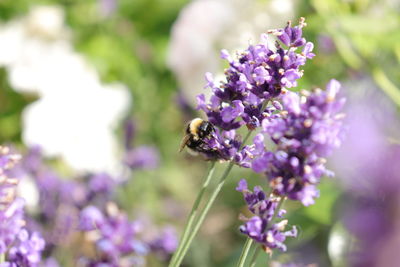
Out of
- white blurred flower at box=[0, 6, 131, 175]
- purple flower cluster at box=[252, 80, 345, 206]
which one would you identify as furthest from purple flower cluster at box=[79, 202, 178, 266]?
white blurred flower at box=[0, 6, 131, 175]

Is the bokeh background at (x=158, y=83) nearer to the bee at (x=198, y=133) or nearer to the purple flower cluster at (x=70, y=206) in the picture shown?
the purple flower cluster at (x=70, y=206)

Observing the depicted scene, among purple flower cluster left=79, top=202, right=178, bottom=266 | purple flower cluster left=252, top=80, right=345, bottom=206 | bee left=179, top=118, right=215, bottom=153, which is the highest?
bee left=179, top=118, right=215, bottom=153

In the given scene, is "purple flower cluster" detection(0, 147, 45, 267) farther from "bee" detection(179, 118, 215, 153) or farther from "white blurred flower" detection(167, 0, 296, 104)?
"white blurred flower" detection(167, 0, 296, 104)

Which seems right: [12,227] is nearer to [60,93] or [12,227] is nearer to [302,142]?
[302,142]

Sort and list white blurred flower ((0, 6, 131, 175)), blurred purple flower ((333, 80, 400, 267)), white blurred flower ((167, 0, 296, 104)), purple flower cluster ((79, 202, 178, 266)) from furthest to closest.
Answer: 1. white blurred flower ((0, 6, 131, 175))
2. white blurred flower ((167, 0, 296, 104))
3. purple flower cluster ((79, 202, 178, 266))
4. blurred purple flower ((333, 80, 400, 267))

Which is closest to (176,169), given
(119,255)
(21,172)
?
(21,172)

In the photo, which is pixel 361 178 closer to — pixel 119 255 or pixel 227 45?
pixel 119 255

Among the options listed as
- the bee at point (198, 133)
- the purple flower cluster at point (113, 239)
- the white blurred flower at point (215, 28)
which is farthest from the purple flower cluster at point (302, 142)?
the white blurred flower at point (215, 28)
